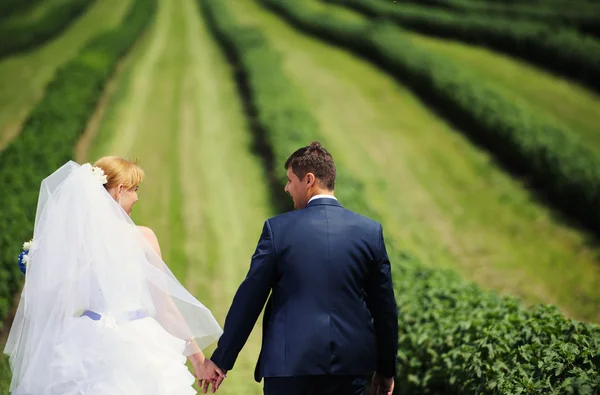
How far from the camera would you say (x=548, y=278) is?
10.7 m

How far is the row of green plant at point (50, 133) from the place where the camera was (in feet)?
28.5

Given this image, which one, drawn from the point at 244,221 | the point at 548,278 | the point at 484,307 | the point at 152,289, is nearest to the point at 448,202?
the point at 548,278

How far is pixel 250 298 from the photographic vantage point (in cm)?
375

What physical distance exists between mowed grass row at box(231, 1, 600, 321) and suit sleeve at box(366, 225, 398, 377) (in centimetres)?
680

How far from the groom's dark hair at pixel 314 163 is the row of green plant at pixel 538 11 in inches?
650

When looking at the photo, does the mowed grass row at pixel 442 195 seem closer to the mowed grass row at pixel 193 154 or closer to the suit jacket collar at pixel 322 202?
the mowed grass row at pixel 193 154

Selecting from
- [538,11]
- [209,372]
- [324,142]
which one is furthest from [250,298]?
[538,11]

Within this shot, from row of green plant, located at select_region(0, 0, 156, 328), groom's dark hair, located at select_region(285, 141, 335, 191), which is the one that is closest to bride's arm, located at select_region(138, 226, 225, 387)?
groom's dark hair, located at select_region(285, 141, 335, 191)

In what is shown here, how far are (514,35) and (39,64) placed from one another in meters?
11.9

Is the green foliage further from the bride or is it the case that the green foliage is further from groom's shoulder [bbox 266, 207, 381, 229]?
the bride

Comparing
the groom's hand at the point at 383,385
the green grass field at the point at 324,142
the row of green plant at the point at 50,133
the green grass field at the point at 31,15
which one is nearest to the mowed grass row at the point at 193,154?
the green grass field at the point at 324,142

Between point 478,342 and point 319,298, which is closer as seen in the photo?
point 319,298

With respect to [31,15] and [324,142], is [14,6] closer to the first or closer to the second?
[31,15]

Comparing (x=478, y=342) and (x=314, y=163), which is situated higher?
(x=314, y=163)
